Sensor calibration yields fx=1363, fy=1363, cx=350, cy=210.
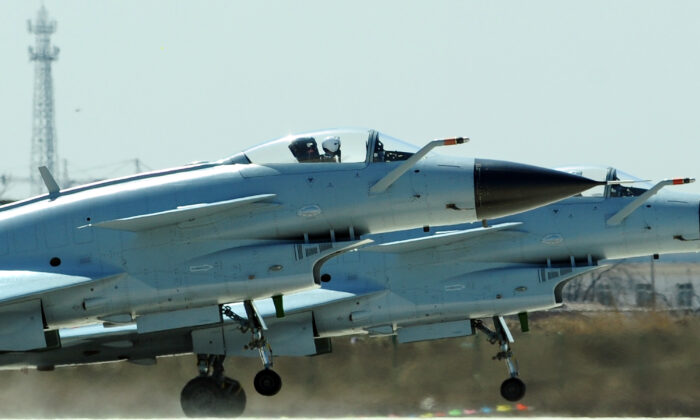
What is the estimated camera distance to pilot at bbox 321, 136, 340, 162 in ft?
61.0

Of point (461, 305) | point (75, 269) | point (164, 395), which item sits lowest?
point (164, 395)

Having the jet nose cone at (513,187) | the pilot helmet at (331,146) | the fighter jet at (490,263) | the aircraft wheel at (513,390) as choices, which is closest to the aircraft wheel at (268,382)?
the fighter jet at (490,263)

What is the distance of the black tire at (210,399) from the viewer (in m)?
20.4

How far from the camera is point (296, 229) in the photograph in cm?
1805

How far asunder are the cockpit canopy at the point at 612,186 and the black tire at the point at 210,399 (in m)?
7.02

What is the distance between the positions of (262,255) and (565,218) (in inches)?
282

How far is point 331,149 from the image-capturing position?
18.7 metres

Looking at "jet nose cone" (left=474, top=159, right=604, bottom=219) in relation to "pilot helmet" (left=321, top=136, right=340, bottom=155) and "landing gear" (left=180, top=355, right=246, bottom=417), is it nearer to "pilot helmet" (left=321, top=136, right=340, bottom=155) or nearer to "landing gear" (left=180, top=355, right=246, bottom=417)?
"pilot helmet" (left=321, top=136, right=340, bottom=155)

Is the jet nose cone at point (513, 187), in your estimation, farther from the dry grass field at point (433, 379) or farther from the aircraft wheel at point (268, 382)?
the dry grass field at point (433, 379)

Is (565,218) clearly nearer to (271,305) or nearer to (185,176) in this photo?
(271,305)

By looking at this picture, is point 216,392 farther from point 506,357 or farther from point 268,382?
point 506,357

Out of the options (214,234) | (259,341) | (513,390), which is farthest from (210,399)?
(513,390)

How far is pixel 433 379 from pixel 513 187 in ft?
31.5

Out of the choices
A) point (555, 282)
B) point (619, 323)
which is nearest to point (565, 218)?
point (555, 282)
